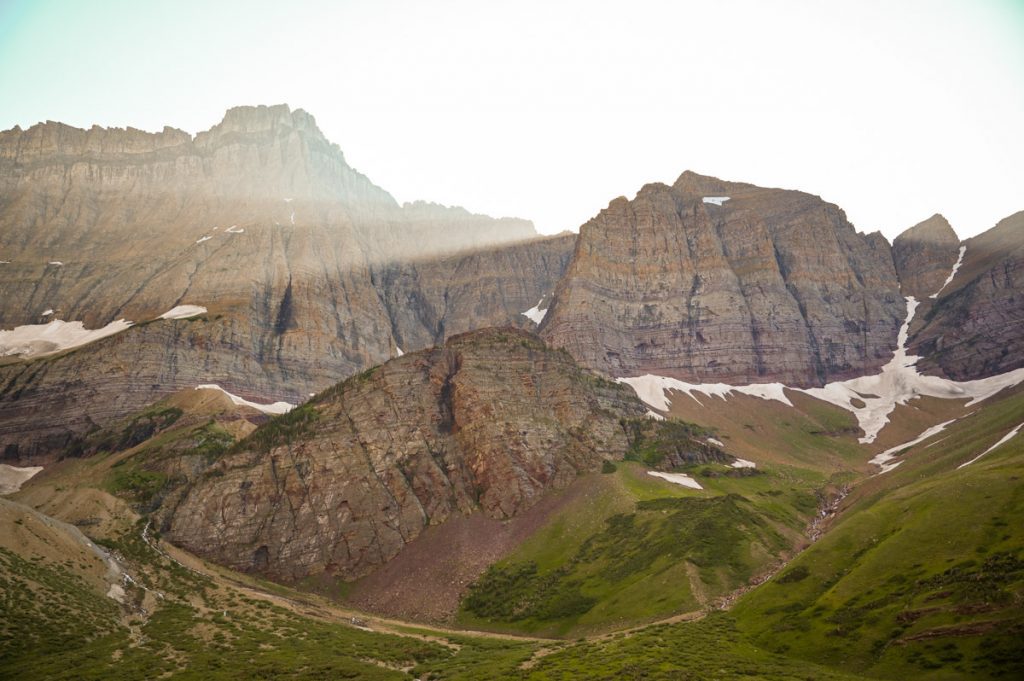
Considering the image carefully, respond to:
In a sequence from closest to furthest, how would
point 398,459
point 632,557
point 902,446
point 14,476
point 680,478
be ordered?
point 632,557
point 398,459
point 680,478
point 14,476
point 902,446

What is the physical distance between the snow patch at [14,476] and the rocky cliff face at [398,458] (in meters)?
68.8

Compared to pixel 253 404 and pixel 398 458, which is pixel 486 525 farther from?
pixel 253 404

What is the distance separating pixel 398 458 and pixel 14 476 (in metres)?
99.9

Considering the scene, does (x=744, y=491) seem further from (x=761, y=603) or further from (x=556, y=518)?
(x=761, y=603)

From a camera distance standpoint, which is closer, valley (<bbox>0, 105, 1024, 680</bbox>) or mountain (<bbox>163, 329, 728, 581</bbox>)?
valley (<bbox>0, 105, 1024, 680</bbox>)

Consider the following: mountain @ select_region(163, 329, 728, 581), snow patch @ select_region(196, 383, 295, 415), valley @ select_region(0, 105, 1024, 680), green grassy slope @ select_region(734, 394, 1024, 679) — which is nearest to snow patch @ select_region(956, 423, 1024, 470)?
valley @ select_region(0, 105, 1024, 680)

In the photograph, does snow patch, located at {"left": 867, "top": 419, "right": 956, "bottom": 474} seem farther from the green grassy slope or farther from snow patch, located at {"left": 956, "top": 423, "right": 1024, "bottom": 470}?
the green grassy slope

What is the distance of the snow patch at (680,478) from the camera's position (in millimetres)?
116519

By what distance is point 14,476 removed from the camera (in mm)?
154125

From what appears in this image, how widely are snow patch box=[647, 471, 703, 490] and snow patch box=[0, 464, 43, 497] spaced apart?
133 meters

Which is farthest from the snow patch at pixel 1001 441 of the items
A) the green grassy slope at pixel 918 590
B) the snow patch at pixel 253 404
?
the snow patch at pixel 253 404

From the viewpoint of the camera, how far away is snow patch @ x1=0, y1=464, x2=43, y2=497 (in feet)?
486

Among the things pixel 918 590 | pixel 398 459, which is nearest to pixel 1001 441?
pixel 918 590

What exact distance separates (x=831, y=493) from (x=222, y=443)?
114607mm
